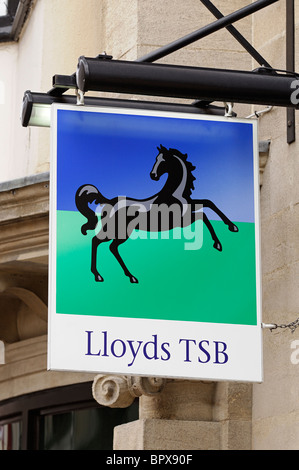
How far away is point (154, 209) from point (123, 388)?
1315 mm

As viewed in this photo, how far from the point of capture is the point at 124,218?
588cm

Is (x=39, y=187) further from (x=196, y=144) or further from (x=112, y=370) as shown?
(x=112, y=370)

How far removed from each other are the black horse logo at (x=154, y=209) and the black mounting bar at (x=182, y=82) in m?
0.36

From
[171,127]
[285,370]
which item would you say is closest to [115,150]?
[171,127]

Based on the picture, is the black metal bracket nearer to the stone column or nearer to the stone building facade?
the stone building facade

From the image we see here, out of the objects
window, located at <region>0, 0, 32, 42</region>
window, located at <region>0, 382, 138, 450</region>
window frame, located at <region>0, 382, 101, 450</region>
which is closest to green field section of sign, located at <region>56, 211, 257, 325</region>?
window, located at <region>0, 382, 138, 450</region>

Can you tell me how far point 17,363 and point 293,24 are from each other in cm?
352

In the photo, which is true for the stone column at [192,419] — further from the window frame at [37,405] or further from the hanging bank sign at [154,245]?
the window frame at [37,405]

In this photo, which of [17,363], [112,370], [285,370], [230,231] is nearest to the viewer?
[112,370]

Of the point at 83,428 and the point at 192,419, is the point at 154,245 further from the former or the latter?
the point at 83,428

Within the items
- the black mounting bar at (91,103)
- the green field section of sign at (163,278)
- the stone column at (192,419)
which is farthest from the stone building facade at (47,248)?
the black mounting bar at (91,103)

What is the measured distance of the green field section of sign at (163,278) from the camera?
571 centimetres

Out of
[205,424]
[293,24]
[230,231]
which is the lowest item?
[205,424]

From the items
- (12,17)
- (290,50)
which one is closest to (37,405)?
(12,17)
